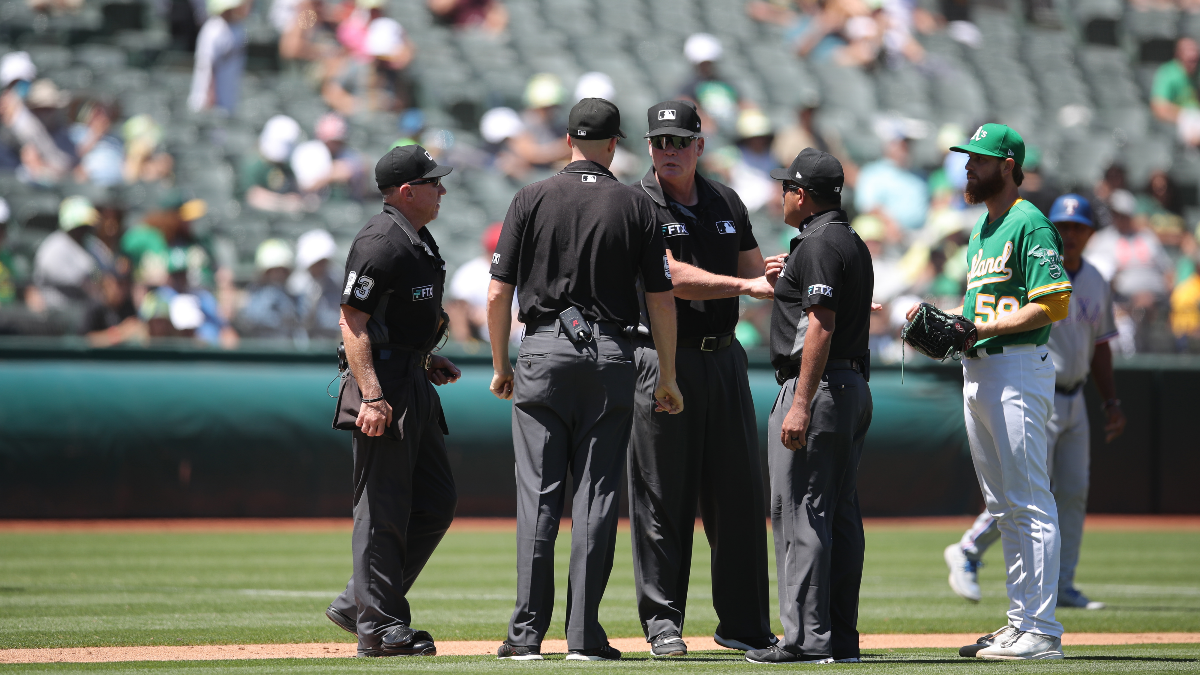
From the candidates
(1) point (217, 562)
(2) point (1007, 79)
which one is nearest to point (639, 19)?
(2) point (1007, 79)

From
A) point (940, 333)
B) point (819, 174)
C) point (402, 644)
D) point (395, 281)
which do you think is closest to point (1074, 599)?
point (940, 333)

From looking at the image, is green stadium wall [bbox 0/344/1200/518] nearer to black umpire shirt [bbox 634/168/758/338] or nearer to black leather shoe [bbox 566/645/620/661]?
black umpire shirt [bbox 634/168/758/338]

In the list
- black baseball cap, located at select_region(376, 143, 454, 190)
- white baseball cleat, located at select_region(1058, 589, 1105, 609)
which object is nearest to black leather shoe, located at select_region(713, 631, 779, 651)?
black baseball cap, located at select_region(376, 143, 454, 190)

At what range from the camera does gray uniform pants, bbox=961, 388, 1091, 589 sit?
8094 millimetres

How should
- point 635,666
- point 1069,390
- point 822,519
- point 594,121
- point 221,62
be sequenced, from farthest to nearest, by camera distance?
point 221,62 < point 1069,390 < point 594,121 < point 822,519 < point 635,666

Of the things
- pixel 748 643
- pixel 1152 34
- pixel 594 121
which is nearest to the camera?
pixel 594 121

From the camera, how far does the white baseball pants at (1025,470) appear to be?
221 inches

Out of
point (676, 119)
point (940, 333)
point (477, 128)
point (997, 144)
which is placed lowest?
point (940, 333)

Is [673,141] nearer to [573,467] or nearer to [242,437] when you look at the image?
[573,467]

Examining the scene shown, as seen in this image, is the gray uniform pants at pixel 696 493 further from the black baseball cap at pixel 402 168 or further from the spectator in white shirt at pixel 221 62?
the spectator in white shirt at pixel 221 62

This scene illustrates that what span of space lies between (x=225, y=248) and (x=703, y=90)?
691 centimetres

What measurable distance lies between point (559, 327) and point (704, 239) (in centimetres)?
98

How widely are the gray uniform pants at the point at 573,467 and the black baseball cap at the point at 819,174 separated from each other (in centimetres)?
104

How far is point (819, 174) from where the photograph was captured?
5.61 meters
